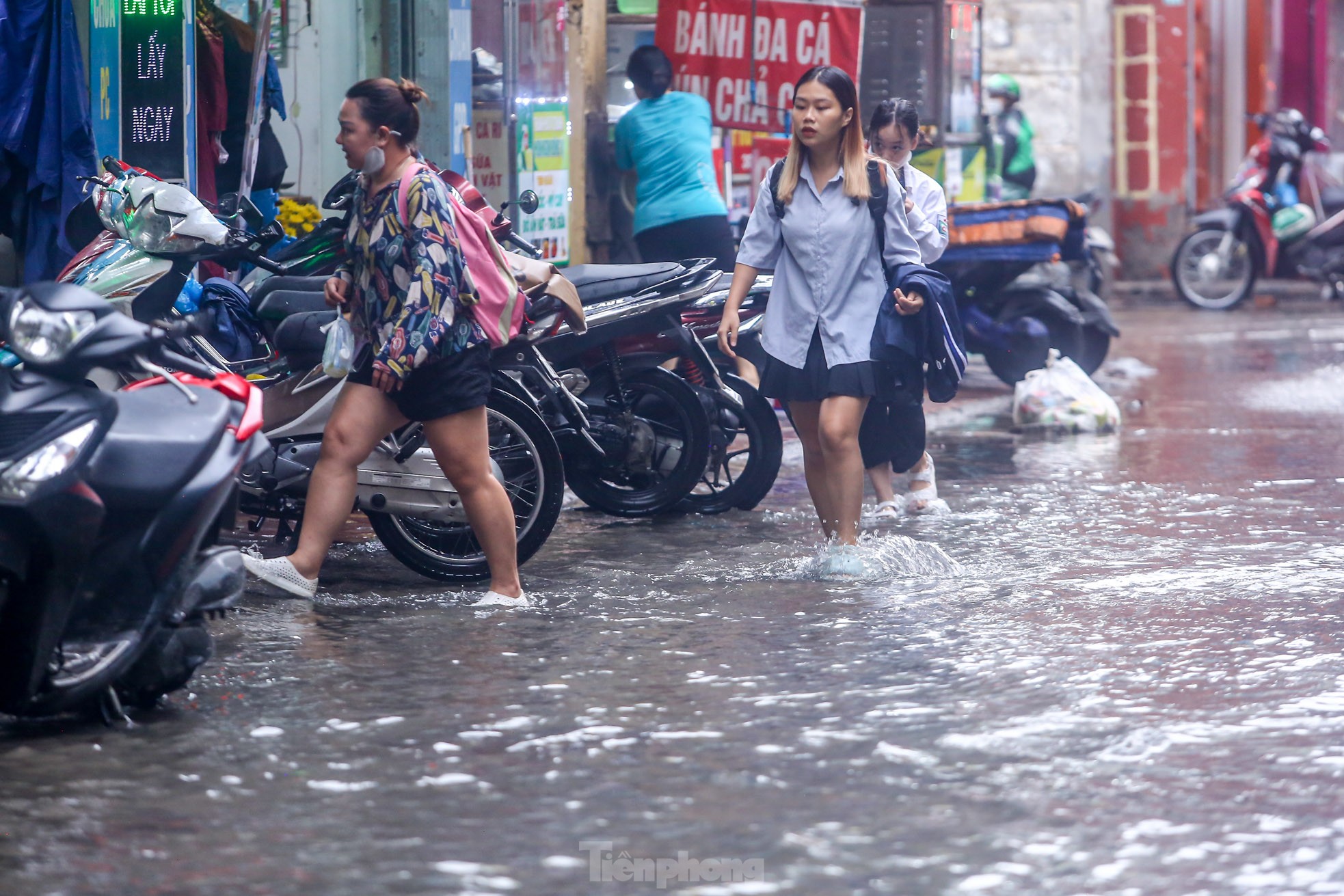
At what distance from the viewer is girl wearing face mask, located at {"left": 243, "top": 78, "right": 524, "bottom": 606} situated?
17.4 ft

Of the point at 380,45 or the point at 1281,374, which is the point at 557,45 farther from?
the point at 1281,374

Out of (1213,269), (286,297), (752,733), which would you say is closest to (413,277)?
(286,297)

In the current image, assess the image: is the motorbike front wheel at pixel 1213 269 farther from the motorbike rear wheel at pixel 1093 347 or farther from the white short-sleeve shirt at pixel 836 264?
the white short-sleeve shirt at pixel 836 264

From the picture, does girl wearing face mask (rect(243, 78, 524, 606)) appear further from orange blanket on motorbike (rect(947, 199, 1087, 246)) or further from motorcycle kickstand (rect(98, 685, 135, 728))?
orange blanket on motorbike (rect(947, 199, 1087, 246))

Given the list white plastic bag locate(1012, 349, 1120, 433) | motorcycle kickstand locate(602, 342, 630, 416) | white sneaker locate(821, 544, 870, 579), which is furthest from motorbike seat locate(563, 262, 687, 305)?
white plastic bag locate(1012, 349, 1120, 433)

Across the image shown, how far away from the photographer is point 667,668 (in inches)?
189

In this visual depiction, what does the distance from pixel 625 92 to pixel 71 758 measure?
8129 millimetres

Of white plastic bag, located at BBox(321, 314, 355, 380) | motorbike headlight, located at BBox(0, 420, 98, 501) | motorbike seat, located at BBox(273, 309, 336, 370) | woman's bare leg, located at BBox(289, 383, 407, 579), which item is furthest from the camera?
motorbike seat, located at BBox(273, 309, 336, 370)

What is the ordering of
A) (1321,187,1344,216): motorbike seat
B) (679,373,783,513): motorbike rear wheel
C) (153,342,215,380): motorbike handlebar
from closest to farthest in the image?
(153,342,215,380): motorbike handlebar → (679,373,783,513): motorbike rear wheel → (1321,187,1344,216): motorbike seat

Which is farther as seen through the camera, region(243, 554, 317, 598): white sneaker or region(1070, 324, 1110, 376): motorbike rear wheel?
region(1070, 324, 1110, 376): motorbike rear wheel

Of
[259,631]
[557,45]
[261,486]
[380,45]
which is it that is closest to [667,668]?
[259,631]

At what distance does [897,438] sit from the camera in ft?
24.4

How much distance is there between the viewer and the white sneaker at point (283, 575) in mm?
5574

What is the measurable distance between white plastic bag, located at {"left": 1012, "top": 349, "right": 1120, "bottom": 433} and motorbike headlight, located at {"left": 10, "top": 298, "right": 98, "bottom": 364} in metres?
6.85
